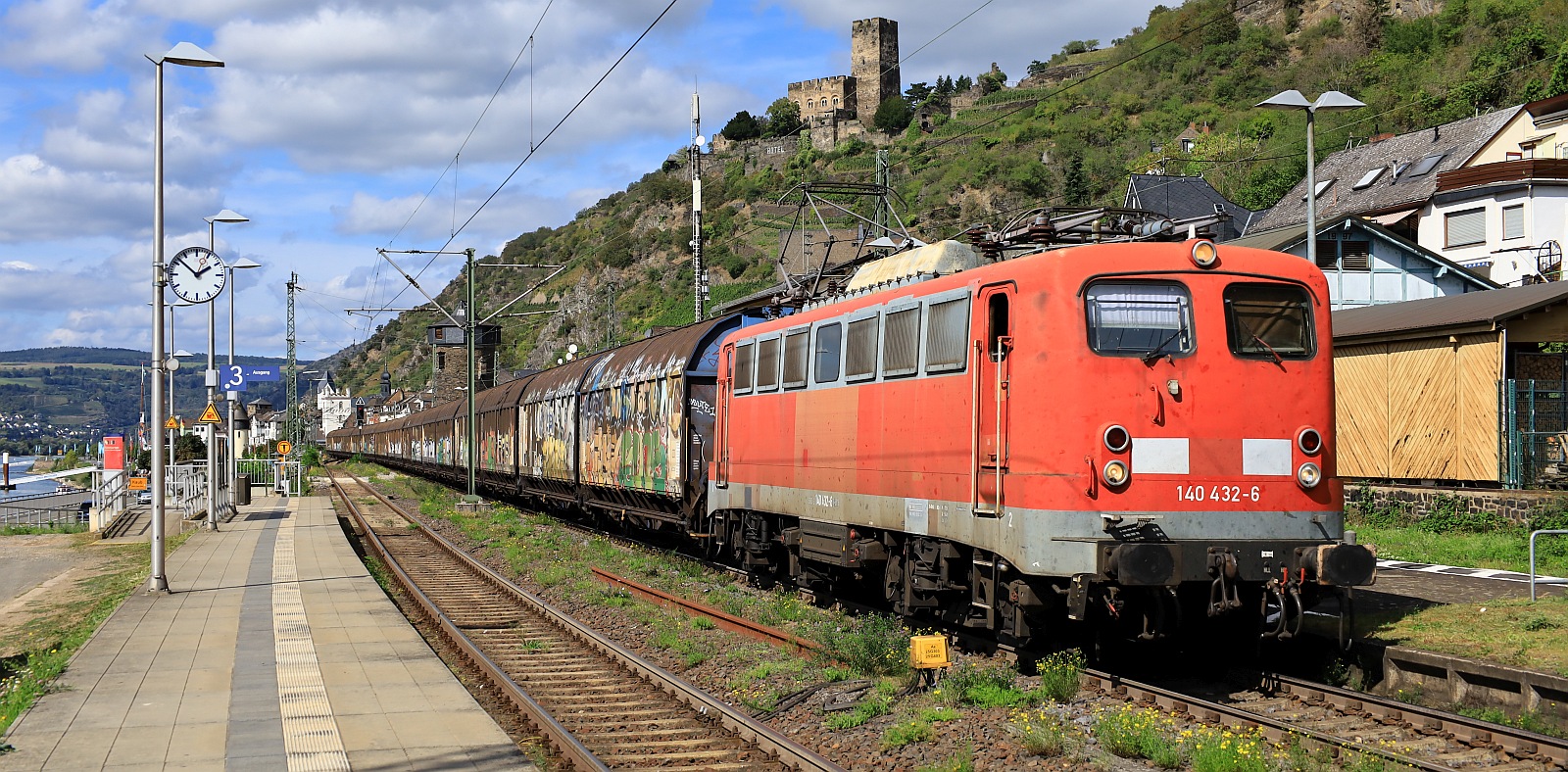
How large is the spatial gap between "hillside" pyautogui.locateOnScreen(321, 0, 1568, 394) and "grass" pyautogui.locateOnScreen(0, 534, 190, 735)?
41.9 metres

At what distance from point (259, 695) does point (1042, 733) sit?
6.53m

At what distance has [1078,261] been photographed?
1027 centimetres

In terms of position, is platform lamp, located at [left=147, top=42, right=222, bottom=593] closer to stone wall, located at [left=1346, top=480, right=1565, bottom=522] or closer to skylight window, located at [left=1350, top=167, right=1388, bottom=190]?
stone wall, located at [left=1346, top=480, right=1565, bottom=522]

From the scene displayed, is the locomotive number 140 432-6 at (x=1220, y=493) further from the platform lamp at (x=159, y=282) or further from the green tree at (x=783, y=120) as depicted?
the green tree at (x=783, y=120)

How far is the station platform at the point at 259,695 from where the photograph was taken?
8695mm

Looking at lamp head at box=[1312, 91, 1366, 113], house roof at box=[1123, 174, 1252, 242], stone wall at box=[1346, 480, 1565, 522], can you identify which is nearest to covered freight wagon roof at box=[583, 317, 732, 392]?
lamp head at box=[1312, 91, 1366, 113]

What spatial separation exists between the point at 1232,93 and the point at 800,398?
11522cm

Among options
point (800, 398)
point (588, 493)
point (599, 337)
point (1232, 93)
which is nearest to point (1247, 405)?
point (800, 398)

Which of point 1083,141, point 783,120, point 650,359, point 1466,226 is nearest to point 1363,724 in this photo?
point 650,359

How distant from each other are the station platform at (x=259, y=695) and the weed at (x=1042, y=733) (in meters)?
3.39

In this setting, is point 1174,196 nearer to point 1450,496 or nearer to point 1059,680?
point 1450,496

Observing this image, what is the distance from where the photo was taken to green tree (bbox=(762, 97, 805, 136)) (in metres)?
182

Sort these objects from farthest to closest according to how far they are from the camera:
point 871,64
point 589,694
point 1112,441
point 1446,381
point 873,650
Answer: point 871,64 < point 1446,381 < point 589,694 < point 873,650 < point 1112,441

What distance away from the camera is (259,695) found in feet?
35.5
